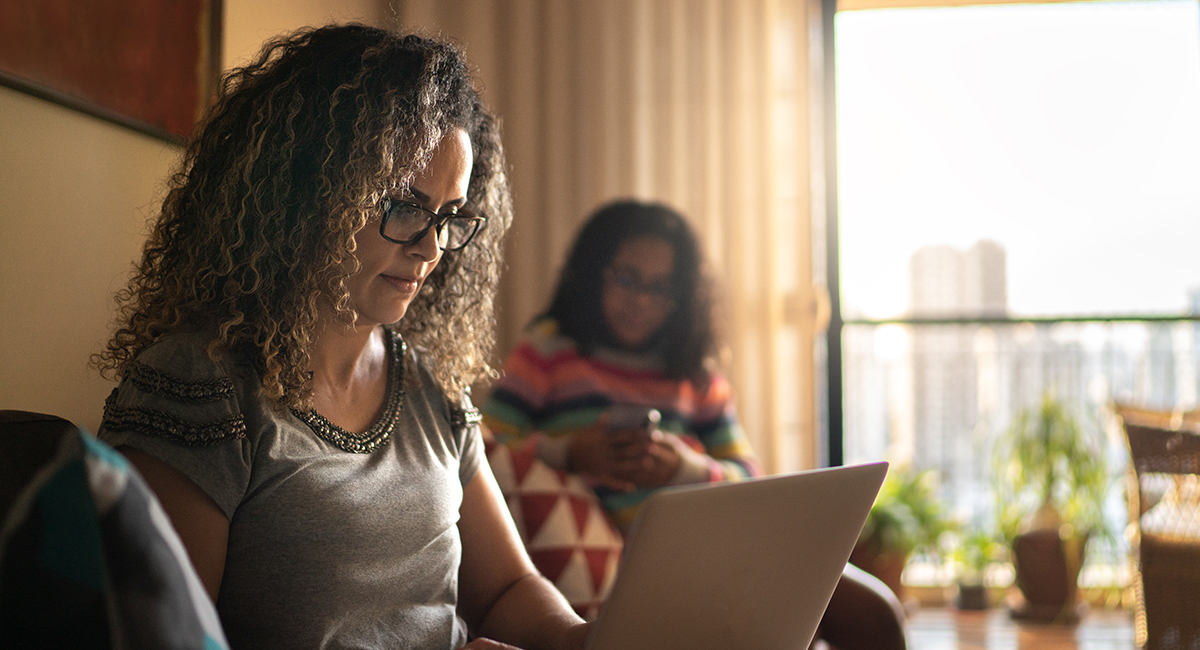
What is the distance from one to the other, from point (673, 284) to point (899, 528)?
1383mm

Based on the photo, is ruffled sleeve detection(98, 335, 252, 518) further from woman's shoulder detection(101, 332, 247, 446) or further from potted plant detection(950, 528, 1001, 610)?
potted plant detection(950, 528, 1001, 610)

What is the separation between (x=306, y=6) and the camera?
2.36 m

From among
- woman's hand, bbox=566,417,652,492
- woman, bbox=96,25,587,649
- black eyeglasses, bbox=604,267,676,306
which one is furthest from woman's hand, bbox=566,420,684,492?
woman, bbox=96,25,587,649

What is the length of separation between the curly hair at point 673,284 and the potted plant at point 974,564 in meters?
1.72

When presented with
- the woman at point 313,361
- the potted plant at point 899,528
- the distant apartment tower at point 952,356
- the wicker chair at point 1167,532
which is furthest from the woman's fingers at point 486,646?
the distant apartment tower at point 952,356

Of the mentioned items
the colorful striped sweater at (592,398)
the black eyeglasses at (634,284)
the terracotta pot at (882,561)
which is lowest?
the terracotta pot at (882,561)

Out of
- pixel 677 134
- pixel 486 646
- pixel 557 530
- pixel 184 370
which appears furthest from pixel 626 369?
pixel 184 370

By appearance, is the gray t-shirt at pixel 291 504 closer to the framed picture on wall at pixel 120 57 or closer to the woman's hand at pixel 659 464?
the framed picture on wall at pixel 120 57

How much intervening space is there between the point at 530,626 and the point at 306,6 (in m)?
1.84

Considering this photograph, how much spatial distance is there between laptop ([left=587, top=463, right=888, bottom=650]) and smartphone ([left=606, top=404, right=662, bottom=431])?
3.08 feet

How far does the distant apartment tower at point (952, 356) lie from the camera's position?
148 inches

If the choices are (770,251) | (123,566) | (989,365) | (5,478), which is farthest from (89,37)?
(989,365)

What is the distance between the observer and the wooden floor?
2.92 m

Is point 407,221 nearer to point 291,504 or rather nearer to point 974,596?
point 291,504
